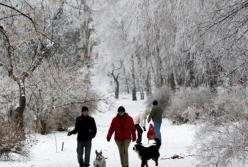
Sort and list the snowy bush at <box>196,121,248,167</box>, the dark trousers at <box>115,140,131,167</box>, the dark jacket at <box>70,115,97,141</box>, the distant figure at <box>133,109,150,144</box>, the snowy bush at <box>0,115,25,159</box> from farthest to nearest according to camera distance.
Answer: the distant figure at <box>133,109,150,144</box>
the snowy bush at <box>0,115,25,159</box>
the dark jacket at <box>70,115,97,141</box>
the dark trousers at <box>115,140,131,167</box>
the snowy bush at <box>196,121,248,167</box>

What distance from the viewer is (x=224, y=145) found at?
10.8 m

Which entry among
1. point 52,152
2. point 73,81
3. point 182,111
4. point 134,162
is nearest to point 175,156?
point 134,162

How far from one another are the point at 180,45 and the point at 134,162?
4308 mm

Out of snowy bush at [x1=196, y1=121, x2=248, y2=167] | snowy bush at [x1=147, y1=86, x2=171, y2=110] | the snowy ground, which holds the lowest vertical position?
the snowy ground

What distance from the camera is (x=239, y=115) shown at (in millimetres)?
11328

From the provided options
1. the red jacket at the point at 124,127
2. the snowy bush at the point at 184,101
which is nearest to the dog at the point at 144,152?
the red jacket at the point at 124,127

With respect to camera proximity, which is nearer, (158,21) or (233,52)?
(233,52)

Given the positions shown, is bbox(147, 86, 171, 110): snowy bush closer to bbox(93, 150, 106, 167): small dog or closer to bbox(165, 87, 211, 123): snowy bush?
bbox(165, 87, 211, 123): snowy bush

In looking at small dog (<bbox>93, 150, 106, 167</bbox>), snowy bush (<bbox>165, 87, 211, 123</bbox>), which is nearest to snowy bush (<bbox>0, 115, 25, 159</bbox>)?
small dog (<bbox>93, 150, 106, 167</bbox>)

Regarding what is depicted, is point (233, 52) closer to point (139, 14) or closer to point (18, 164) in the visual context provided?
point (139, 14)

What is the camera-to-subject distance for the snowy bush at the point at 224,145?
10.5m

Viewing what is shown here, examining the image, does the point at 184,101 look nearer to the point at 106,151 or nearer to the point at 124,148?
the point at 106,151

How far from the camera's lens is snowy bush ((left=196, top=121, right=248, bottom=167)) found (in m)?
10.5

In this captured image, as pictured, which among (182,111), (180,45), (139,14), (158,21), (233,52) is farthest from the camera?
(182,111)
